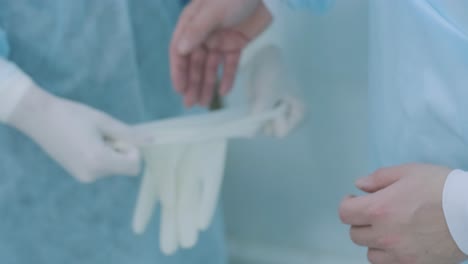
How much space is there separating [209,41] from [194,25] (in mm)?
70

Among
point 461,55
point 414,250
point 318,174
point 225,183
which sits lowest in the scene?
point 225,183

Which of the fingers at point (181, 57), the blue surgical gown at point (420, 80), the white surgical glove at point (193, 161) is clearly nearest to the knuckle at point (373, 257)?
the blue surgical gown at point (420, 80)

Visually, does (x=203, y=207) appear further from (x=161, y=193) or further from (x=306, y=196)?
(x=306, y=196)

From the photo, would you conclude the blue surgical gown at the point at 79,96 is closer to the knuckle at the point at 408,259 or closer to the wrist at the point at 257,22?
the wrist at the point at 257,22

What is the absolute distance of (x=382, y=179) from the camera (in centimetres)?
56

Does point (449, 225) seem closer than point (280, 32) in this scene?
Yes

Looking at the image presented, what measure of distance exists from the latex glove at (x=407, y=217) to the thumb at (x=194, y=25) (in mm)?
332

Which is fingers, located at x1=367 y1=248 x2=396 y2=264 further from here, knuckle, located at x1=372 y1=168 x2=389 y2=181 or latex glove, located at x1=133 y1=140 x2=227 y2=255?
latex glove, located at x1=133 y1=140 x2=227 y2=255

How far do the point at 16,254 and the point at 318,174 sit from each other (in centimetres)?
54

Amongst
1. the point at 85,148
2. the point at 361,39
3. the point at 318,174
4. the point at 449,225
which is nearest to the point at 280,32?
the point at 361,39

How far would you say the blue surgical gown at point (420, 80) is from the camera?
20.4 inches

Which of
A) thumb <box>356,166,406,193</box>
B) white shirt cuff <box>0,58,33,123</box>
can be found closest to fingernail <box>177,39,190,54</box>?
white shirt cuff <box>0,58,33,123</box>

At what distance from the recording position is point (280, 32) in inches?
37.8

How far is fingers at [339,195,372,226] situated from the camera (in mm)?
552
